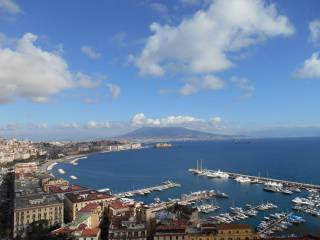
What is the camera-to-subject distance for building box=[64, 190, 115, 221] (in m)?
35.9

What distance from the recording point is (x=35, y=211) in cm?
3303

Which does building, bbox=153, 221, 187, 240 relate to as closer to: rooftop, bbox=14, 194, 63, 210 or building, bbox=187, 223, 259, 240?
building, bbox=187, 223, 259, 240

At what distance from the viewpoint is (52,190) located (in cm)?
4438

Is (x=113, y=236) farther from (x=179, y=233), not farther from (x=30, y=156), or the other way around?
(x=30, y=156)

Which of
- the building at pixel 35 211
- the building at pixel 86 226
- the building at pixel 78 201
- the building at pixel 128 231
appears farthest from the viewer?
the building at pixel 78 201

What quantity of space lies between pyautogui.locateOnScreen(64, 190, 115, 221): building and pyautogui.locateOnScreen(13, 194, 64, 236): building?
1536mm

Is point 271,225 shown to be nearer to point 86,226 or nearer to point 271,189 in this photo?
point 86,226

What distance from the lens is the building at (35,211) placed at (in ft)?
106

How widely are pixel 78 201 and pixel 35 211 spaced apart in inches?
183

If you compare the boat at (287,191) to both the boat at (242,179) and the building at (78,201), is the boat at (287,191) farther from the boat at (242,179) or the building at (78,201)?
the building at (78,201)

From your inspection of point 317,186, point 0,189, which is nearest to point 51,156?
point 0,189

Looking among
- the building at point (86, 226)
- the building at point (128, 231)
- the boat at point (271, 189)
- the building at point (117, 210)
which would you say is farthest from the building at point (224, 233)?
the boat at point (271, 189)

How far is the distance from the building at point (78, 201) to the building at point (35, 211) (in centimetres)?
154

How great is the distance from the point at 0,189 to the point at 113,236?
116ft
